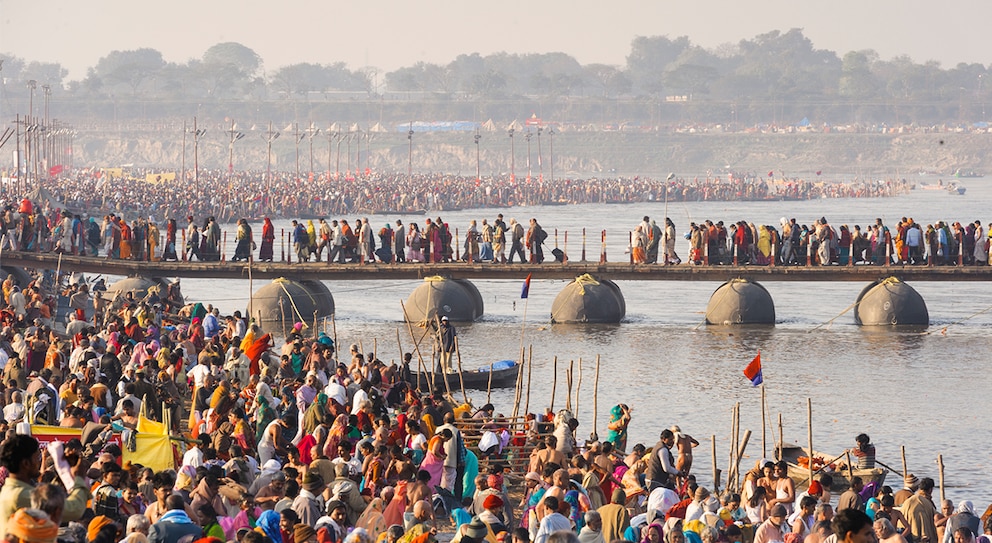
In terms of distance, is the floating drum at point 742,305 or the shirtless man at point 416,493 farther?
the floating drum at point 742,305

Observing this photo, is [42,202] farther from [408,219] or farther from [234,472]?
[234,472]

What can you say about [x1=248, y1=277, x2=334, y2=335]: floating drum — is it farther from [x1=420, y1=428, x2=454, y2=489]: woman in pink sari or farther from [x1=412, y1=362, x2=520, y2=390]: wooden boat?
[x1=420, y1=428, x2=454, y2=489]: woman in pink sari

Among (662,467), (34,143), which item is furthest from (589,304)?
(34,143)

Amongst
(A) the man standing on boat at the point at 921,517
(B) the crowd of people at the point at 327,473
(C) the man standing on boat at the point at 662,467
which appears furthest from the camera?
(C) the man standing on boat at the point at 662,467

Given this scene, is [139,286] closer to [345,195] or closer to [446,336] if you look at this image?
[446,336]

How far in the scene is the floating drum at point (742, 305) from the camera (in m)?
47.8

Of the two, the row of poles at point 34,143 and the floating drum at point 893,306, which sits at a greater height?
the row of poles at point 34,143

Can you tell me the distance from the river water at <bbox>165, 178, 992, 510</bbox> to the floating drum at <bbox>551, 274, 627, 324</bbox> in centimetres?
38

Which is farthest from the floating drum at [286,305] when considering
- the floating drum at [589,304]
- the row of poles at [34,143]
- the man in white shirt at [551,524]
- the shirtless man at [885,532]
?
the row of poles at [34,143]

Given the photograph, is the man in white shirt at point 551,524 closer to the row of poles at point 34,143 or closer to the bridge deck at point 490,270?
the bridge deck at point 490,270

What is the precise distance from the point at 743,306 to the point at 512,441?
942 inches

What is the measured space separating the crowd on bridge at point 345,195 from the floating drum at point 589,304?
4145 cm

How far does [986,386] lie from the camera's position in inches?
1615

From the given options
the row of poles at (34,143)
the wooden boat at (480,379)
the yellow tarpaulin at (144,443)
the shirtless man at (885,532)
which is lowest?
the wooden boat at (480,379)
